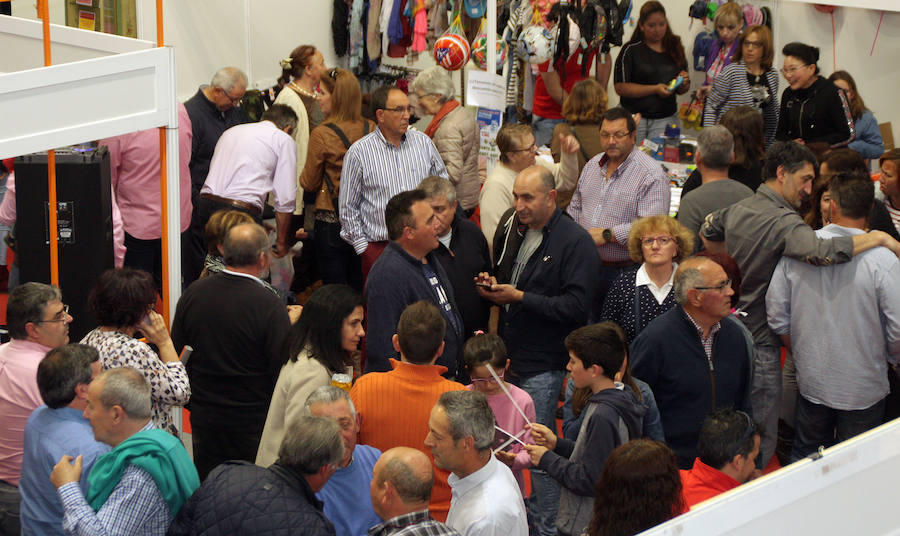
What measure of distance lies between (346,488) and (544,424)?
4.93 feet

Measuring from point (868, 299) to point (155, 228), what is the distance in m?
3.71

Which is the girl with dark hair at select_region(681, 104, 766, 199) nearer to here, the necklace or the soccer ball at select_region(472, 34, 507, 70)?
the soccer ball at select_region(472, 34, 507, 70)

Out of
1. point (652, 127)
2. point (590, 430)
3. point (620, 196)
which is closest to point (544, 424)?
point (590, 430)

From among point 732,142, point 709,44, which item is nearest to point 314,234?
point 732,142

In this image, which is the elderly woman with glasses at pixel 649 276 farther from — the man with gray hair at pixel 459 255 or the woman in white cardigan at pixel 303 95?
the woman in white cardigan at pixel 303 95

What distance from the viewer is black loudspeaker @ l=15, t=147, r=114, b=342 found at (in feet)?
15.5

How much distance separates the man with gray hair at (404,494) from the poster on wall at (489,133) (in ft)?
12.5

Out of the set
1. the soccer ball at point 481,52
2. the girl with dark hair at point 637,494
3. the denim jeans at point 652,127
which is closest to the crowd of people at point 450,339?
the girl with dark hair at point 637,494

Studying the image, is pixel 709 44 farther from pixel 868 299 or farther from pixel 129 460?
pixel 129 460

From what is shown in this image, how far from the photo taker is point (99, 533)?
9.00 feet

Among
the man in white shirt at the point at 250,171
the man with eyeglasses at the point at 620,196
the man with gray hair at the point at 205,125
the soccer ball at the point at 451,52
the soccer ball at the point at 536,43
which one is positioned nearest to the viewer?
the man with eyeglasses at the point at 620,196

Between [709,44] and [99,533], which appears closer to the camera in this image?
[99,533]

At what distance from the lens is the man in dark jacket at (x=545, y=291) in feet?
14.2

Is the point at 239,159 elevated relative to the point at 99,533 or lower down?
elevated
